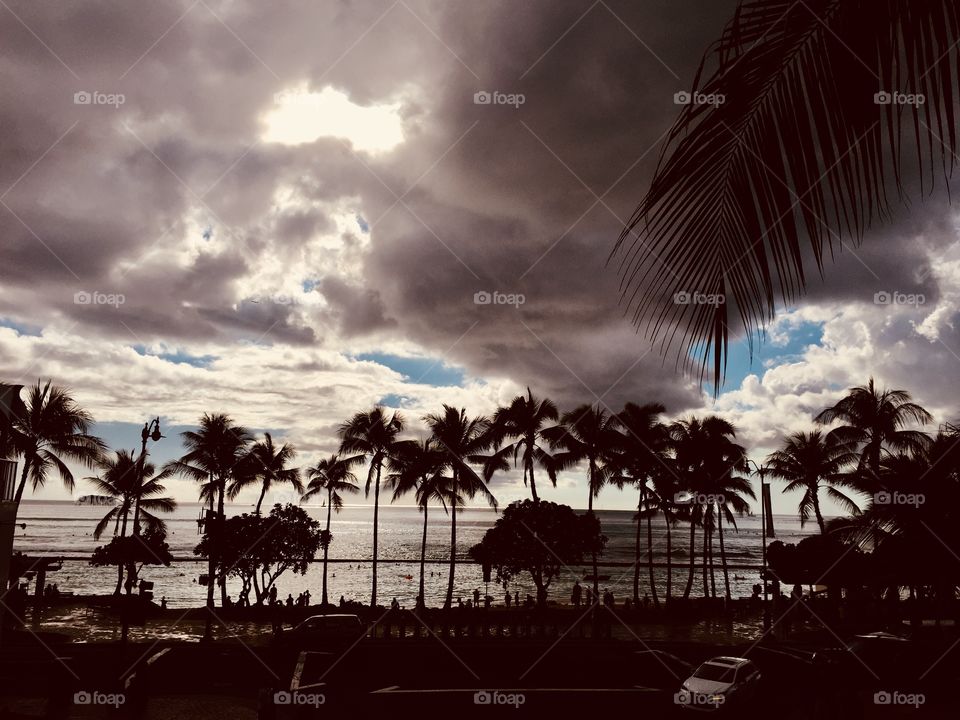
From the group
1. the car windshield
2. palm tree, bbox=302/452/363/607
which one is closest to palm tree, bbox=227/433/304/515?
palm tree, bbox=302/452/363/607

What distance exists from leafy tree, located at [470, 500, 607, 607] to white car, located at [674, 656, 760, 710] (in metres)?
20.8

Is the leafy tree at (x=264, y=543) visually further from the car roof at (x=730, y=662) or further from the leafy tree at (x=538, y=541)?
the car roof at (x=730, y=662)

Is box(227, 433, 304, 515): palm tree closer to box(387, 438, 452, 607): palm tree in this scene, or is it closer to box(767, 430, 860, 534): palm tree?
box(387, 438, 452, 607): palm tree

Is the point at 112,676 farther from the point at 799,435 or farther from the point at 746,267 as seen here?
the point at 799,435

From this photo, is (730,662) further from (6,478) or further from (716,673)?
(6,478)

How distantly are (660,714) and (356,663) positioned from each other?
40.2ft

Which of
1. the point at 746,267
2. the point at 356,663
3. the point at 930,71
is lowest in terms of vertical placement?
the point at 356,663

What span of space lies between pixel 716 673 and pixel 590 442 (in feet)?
98.0

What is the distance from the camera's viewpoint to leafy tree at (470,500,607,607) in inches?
1581

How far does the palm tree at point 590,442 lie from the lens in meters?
47.8

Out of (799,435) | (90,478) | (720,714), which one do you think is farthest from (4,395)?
(799,435)

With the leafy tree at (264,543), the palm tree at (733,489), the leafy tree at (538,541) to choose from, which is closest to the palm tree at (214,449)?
the leafy tree at (264,543)

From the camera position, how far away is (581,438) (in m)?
48.8

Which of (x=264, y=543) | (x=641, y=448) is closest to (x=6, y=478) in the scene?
(x=264, y=543)
